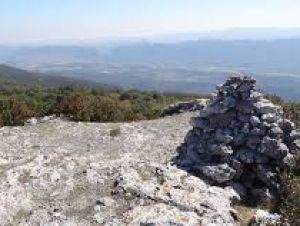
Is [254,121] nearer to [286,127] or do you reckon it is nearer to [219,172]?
[286,127]

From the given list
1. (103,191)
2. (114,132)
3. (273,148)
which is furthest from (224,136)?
(114,132)

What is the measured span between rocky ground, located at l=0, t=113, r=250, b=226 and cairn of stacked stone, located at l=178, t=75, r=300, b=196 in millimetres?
1136

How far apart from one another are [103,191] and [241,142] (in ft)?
19.3

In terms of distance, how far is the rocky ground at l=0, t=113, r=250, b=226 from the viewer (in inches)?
675

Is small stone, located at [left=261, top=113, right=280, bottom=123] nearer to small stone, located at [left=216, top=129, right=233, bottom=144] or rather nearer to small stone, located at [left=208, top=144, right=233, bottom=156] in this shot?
small stone, located at [left=216, top=129, right=233, bottom=144]

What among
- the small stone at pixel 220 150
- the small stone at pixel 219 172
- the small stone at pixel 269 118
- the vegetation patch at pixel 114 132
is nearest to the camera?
the small stone at pixel 219 172

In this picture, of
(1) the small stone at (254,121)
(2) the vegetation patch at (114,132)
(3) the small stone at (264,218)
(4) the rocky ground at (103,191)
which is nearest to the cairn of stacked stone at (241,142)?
(1) the small stone at (254,121)

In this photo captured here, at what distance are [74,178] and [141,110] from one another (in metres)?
21.7

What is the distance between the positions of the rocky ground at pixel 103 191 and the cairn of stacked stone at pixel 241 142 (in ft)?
3.73

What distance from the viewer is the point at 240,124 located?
72.1 feet

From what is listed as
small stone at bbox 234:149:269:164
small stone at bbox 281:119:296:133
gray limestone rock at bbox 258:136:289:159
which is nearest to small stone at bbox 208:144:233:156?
small stone at bbox 234:149:269:164

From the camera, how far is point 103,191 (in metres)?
18.7

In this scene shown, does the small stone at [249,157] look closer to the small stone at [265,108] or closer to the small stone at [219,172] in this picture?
the small stone at [219,172]

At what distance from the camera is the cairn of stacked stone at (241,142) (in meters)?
20.4
